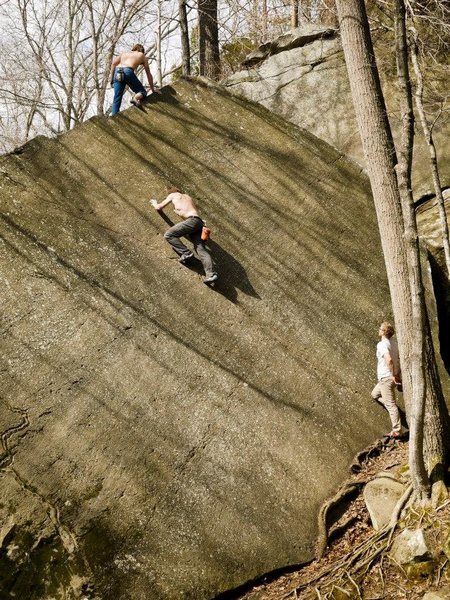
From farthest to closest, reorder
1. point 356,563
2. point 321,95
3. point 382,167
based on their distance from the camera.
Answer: point 321,95, point 382,167, point 356,563

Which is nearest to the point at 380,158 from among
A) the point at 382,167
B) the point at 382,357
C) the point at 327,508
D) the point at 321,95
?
the point at 382,167

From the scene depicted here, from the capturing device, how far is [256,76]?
33.4 ft

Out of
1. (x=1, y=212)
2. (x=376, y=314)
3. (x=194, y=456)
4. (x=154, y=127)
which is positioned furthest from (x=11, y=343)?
(x=376, y=314)

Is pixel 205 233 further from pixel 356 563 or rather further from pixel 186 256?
pixel 356 563

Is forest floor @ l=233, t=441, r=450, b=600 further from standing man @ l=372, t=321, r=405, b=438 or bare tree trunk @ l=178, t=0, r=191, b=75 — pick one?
bare tree trunk @ l=178, t=0, r=191, b=75

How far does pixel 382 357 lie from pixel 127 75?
19.9 feet

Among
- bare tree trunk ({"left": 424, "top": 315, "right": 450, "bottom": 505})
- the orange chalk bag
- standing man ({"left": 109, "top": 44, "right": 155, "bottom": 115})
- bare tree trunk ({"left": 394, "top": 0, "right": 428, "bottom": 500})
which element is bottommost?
bare tree trunk ({"left": 424, "top": 315, "right": 450, "bottom": 505})

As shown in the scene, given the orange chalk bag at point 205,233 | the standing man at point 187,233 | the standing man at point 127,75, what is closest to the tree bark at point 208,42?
the standing man at point 127,75

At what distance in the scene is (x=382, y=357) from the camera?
675cm

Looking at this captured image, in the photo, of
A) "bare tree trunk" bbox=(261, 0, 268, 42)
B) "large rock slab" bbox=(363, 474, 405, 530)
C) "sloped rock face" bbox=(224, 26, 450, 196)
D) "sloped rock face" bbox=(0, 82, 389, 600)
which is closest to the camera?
"sloped rock face" bbox=(0, 82, 389, 600)

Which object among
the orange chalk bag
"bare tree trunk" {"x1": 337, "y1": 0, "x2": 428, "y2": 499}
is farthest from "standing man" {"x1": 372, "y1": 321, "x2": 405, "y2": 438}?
the orange chalk bag

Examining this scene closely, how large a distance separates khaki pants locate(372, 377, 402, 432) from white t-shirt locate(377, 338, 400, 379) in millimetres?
87

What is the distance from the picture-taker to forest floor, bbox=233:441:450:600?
470 cm

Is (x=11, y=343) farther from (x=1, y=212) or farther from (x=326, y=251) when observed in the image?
(x=326, y=251)
